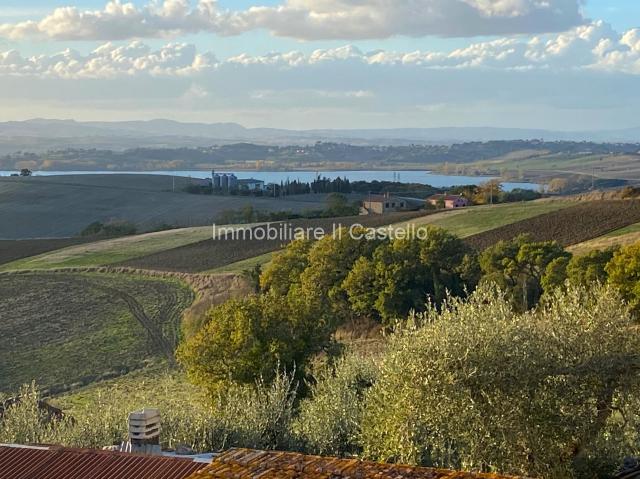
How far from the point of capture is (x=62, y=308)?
2034 inches

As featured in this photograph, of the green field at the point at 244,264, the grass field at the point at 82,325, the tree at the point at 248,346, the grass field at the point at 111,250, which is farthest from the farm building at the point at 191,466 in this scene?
the grass field at the point at 111,250

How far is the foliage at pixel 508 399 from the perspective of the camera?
1736 cm

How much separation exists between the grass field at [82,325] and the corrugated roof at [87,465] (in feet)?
75.5

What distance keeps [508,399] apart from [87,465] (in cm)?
781

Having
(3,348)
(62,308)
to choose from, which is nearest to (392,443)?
(3,348)

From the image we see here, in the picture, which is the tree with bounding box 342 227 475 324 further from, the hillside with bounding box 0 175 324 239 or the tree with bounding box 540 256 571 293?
→ the hillside with bounding box 0 175 324 239

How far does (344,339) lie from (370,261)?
4.83 m

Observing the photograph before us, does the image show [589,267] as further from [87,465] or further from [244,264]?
[87,465]

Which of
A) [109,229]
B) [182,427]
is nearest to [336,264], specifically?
[182,427]

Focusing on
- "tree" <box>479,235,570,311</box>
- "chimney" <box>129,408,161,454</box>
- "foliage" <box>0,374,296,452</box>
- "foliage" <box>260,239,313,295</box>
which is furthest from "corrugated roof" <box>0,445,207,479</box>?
"foliage" <box>260,239,313,295</box>

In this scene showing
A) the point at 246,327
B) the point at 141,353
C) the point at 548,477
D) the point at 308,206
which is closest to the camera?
the point at 548,477

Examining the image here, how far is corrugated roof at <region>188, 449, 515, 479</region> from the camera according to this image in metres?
11.0

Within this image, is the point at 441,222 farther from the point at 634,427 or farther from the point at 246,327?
Result: the point at 634,427

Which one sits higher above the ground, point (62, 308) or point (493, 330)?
point (493, 330)
